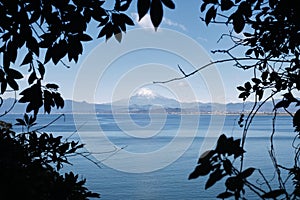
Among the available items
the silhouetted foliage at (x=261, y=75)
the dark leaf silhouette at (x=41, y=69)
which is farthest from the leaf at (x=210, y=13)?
the dark leaf silhouette at (x=41, y=69)

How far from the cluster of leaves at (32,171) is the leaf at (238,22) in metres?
0.99

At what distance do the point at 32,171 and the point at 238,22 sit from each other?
1211mm

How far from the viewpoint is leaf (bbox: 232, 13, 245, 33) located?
3.99 feet

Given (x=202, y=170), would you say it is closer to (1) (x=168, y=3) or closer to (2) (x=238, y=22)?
(1) (x=168, y=3)

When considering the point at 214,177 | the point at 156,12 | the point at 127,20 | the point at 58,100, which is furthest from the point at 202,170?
the point at 58,100

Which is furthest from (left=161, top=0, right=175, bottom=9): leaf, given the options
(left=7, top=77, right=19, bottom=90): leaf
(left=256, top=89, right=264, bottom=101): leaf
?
(left=256, top=89, right=264, bottom=101): leaf

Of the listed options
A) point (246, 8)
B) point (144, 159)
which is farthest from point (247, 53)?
point (144, 159)

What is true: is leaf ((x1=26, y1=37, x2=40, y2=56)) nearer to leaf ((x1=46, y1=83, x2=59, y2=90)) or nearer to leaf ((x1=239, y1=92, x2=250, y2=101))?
leaf ((x1=46, y1=83, x2=59, y2=90))

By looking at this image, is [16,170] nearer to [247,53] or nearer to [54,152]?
[54,152]

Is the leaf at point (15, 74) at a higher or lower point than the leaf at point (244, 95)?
lower

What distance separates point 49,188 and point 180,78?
1.02 meters

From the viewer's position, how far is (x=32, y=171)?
65.1 inches

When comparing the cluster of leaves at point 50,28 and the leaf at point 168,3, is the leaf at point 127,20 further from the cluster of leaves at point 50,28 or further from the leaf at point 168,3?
the leaf at point 168,3

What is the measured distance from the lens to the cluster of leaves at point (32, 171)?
1286mm
